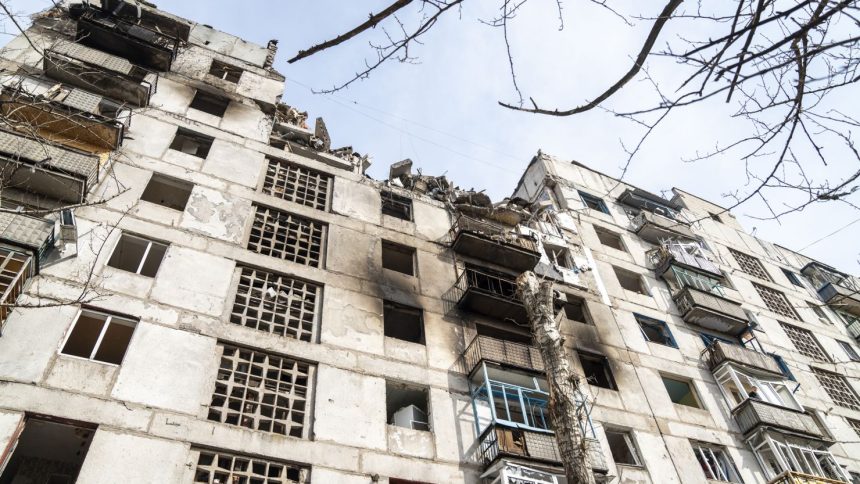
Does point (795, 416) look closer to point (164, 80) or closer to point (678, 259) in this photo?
point (678, 259)

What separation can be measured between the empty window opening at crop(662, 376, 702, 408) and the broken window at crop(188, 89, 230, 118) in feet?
60.6

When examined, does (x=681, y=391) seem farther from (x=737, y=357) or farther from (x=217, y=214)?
(x=217, y=214)

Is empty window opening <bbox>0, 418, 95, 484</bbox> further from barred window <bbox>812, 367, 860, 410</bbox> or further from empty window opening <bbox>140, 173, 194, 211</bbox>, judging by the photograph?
barred window <bbox>812, 367, 860, 410</bbox>

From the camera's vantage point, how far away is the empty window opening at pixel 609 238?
25.8 metres

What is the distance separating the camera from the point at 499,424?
44.9 feet

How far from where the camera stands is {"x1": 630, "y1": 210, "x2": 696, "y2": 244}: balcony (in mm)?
26641

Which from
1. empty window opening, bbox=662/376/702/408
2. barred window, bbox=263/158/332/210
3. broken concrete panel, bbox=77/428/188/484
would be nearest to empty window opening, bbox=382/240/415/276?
barred window, bbox=263/158/332/210

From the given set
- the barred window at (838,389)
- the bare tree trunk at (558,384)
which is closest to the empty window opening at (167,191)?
the bare tree trunk at (558,384)

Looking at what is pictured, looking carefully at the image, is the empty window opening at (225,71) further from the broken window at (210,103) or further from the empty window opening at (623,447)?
the empty window opening at (623,447)

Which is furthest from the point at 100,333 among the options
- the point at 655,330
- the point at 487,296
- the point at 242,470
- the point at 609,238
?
the point at 609,238

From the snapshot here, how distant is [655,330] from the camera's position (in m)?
21.7

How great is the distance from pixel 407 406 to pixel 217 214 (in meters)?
7.57

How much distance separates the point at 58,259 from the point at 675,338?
64.9 feet

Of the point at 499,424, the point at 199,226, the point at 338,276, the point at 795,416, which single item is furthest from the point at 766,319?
the point at 199,226
